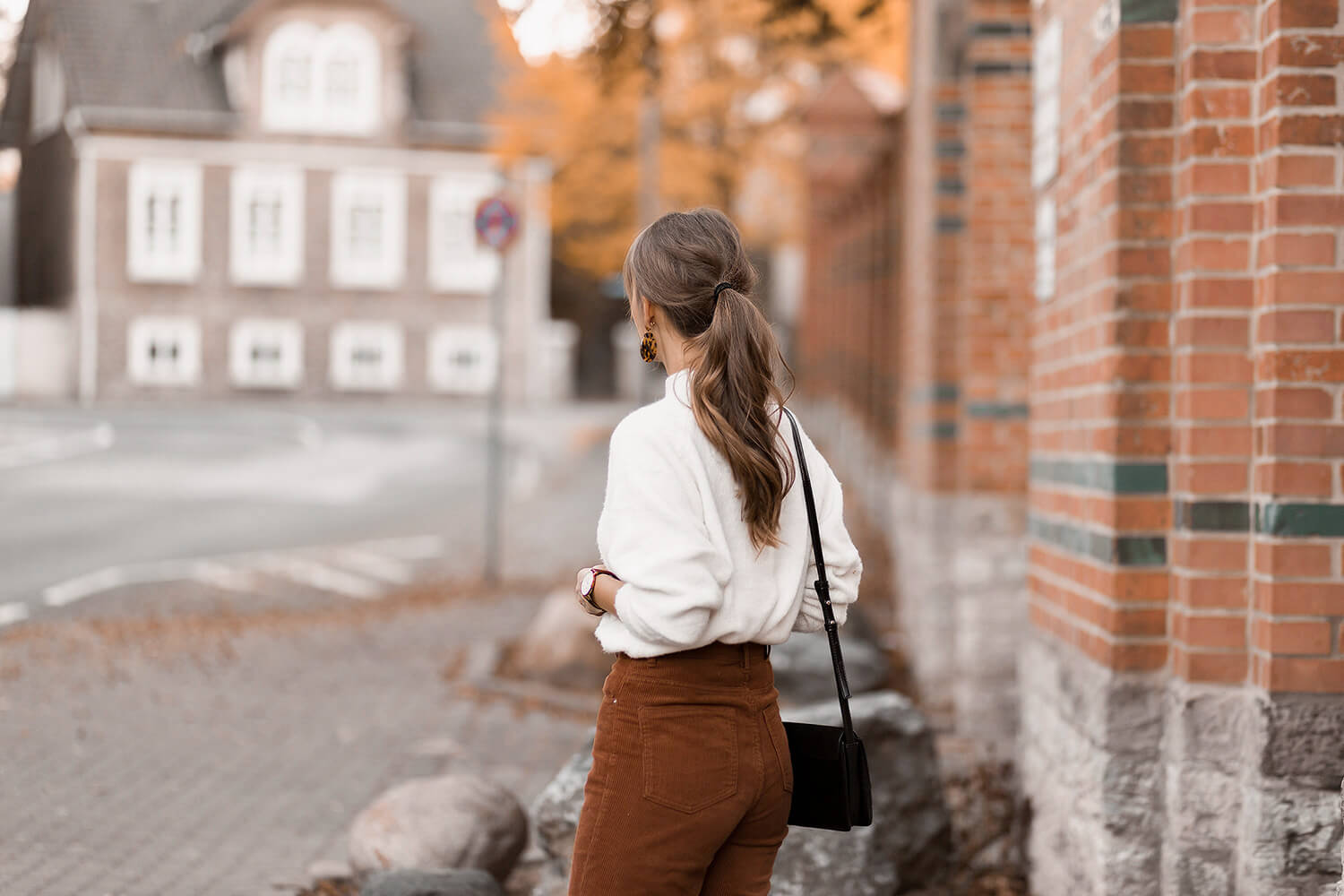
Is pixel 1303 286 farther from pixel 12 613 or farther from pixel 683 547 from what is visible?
pixel 12 613

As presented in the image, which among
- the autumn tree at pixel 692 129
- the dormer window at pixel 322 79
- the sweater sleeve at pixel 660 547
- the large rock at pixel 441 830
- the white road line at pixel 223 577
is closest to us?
the sweater sleeve at pixel 660 547

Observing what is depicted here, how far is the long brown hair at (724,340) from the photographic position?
2467 millimetres

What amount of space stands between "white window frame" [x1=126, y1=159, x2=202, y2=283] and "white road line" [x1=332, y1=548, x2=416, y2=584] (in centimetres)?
2371

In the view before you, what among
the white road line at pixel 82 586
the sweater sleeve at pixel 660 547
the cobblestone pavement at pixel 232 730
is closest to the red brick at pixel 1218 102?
the sweater sleeve at pixel 660 547

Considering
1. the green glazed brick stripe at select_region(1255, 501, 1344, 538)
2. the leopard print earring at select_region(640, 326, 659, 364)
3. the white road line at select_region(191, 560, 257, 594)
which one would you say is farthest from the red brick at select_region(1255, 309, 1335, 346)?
the white road line at select_region(191, 560, 257, 594)

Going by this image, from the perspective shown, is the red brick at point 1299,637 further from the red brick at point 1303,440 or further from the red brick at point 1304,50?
the red brick at point 1304,50

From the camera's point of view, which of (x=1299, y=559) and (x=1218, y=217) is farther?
(x=1218, y=217)

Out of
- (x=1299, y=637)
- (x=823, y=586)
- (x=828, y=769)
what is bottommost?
(x=828, y=769)

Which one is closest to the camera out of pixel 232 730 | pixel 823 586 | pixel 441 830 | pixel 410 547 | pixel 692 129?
pixel 823 586

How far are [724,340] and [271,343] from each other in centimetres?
3526

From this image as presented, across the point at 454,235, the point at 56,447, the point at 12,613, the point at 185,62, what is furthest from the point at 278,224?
the point at 12,613

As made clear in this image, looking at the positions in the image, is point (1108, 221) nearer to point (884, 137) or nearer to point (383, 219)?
point (884, 137)

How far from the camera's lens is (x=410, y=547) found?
47.6ft

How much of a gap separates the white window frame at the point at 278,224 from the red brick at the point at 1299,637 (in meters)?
34.7
